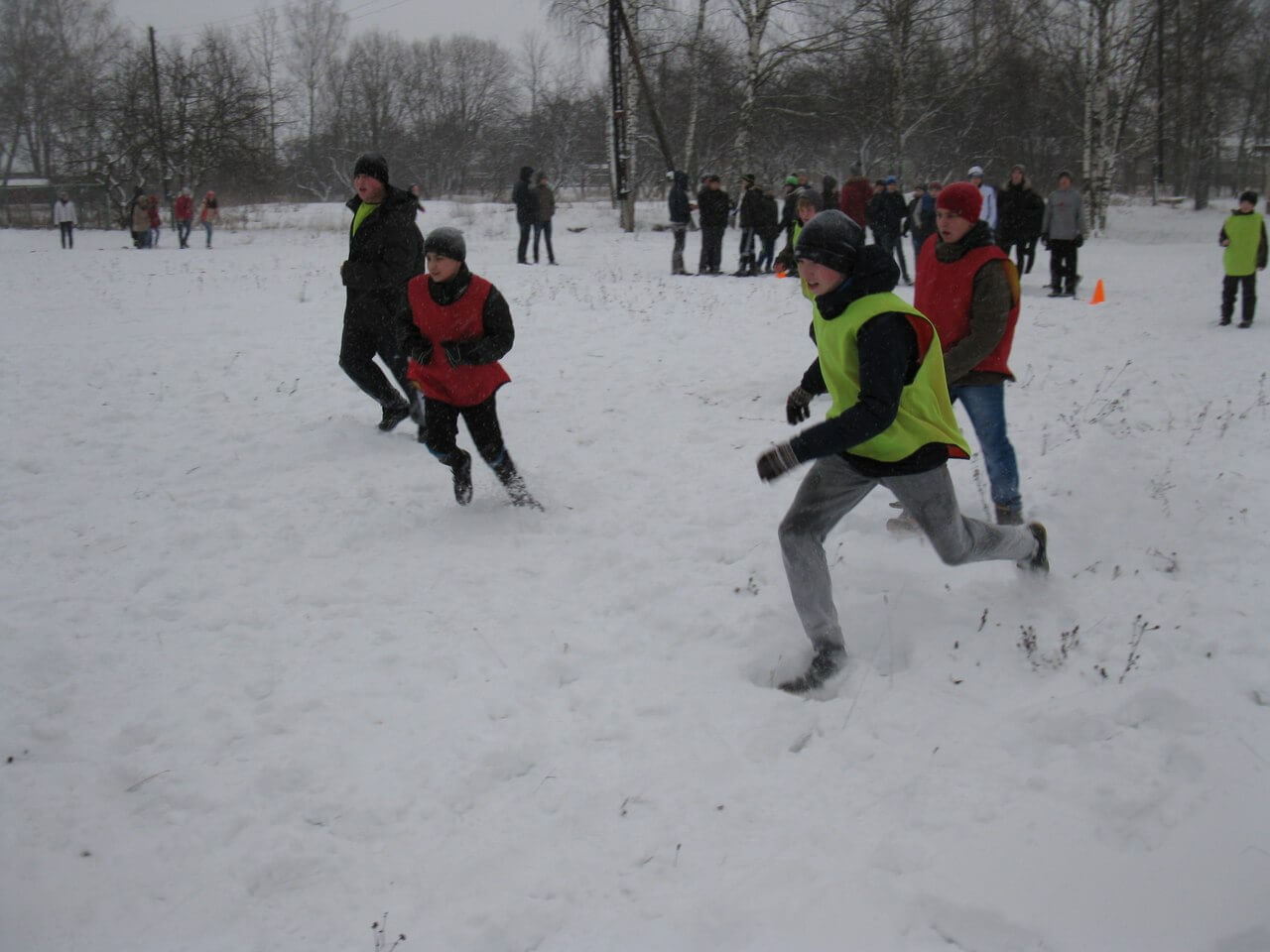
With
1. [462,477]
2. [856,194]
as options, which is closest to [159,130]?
[856,194]

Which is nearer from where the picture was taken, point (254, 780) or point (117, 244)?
point (254, 780)

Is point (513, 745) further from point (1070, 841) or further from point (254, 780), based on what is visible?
point (1070, 841)

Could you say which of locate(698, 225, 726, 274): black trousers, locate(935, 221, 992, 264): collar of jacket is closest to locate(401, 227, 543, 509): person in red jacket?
locate(935, 221, 992, 264): collar of jacket

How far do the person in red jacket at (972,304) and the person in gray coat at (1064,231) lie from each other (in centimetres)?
1093

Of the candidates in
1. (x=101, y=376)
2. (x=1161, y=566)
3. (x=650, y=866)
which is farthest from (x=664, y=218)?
(x=650, y=866)

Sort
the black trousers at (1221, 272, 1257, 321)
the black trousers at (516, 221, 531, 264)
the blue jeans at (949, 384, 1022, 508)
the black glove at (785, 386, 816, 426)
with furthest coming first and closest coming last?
the black trousers at (516, 221, 531, 264) < the black trousers at (1221, 272, 1257, 321) < the blue jeans at (949, 384, 1022, 508) < the black glove at (785, 386, 816, 426)

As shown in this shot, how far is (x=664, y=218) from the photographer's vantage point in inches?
1251

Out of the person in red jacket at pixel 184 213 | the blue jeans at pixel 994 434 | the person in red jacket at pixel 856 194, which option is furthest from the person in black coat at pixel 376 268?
the person in red jacket at pixel 184 213

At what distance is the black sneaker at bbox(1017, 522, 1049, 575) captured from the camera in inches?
172

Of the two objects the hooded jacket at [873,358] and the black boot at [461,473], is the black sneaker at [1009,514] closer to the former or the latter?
the hooded jacket at [873,358]

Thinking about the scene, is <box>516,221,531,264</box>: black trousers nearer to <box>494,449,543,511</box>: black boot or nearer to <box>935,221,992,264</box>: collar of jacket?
<box>494,449,543,511</box>: black boot

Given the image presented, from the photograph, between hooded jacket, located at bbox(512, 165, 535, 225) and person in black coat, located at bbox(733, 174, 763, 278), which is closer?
person in black coat, located at bbox(733, 174, 763, 278)

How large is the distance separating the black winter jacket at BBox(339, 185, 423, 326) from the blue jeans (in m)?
3.85

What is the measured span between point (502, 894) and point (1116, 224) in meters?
35.3
